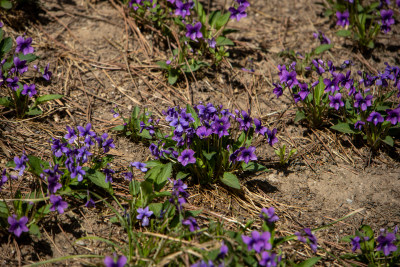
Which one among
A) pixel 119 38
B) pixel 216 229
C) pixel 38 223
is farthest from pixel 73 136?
pixel 119 38

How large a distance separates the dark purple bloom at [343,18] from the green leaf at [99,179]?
148 inches

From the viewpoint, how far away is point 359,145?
4098mm

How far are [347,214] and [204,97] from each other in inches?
79.1

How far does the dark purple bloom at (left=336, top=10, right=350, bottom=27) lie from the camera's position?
4.97m

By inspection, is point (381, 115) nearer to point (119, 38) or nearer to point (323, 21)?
point (323, 21)

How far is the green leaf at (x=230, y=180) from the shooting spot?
333cm

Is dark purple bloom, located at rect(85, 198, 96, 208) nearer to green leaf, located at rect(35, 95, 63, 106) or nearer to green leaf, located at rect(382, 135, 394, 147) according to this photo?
green leaf, located at rect(35, 95, 63, 106)

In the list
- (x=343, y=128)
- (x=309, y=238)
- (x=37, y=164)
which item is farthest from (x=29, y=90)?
(x=343, y=128)

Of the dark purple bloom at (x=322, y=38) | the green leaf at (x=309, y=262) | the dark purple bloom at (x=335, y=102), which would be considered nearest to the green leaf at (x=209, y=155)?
the green leaf at (x=309, y=262)

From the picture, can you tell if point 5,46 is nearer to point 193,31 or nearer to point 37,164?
point 37,164

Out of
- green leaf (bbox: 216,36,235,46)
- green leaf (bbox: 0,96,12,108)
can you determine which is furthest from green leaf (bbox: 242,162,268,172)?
green leaf (bbox: 0,96,12,108)

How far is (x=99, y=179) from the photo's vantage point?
10.5 feet

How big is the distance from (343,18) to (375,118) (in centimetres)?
190

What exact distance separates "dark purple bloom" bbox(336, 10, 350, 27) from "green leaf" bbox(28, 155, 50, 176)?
4.09m
